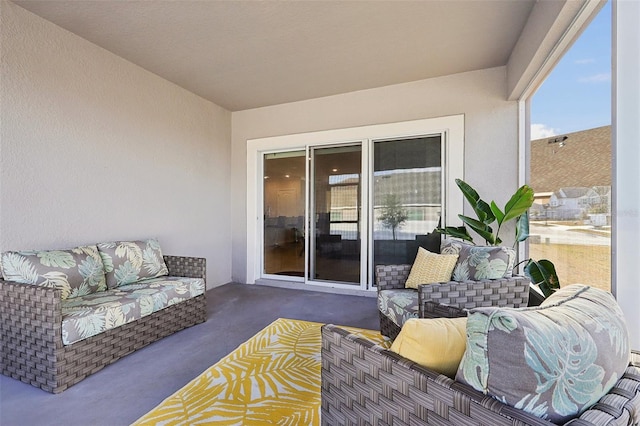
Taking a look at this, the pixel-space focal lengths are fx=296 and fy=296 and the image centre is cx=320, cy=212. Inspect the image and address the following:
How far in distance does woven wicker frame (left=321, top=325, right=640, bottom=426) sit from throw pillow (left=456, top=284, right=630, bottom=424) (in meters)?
0.03

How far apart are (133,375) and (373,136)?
360 centimetres

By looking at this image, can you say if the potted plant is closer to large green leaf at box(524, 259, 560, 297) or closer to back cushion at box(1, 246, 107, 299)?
large green leaf at box(524, 259, 560, 297)

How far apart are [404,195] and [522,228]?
1.44 meters

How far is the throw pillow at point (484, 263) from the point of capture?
7.61 ft

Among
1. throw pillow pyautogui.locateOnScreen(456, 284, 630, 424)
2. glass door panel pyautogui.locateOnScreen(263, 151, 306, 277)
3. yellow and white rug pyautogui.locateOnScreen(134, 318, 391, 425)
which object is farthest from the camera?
glass door panel pyautogui.locateOnScreen(263, 151, 306, 277)

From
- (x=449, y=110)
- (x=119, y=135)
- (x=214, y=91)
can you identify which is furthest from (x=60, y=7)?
(x=449, y=110)

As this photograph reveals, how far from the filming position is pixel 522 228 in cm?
296

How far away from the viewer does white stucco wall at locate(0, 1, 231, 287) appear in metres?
2.42

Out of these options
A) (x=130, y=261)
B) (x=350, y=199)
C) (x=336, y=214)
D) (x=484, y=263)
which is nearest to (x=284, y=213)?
(x=336, y=214)

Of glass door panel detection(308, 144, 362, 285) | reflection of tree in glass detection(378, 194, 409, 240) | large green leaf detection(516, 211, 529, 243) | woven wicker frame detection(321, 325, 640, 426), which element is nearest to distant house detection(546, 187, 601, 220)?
large green leaf detection(516, 211, 529, 243)

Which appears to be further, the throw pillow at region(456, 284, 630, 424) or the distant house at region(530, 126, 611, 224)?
the distant house at region(530, 126, 611, 224)

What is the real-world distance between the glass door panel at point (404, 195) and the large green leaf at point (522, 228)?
999mm

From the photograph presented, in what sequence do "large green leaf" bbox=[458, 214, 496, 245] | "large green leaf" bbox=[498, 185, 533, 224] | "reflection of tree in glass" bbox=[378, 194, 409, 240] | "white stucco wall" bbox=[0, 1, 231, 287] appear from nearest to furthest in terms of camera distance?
"white stucco wall" bbox=[0, 1, 231, 287]
"large green leaf" bbox=[498, 185, 533, 224]
"large green leaf" bbox=[458, 214, 496, 245]
"reflection of tree in glass" bbox=[378, 194, 409, 240]

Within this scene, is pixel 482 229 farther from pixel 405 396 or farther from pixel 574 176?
pixel 405 396
